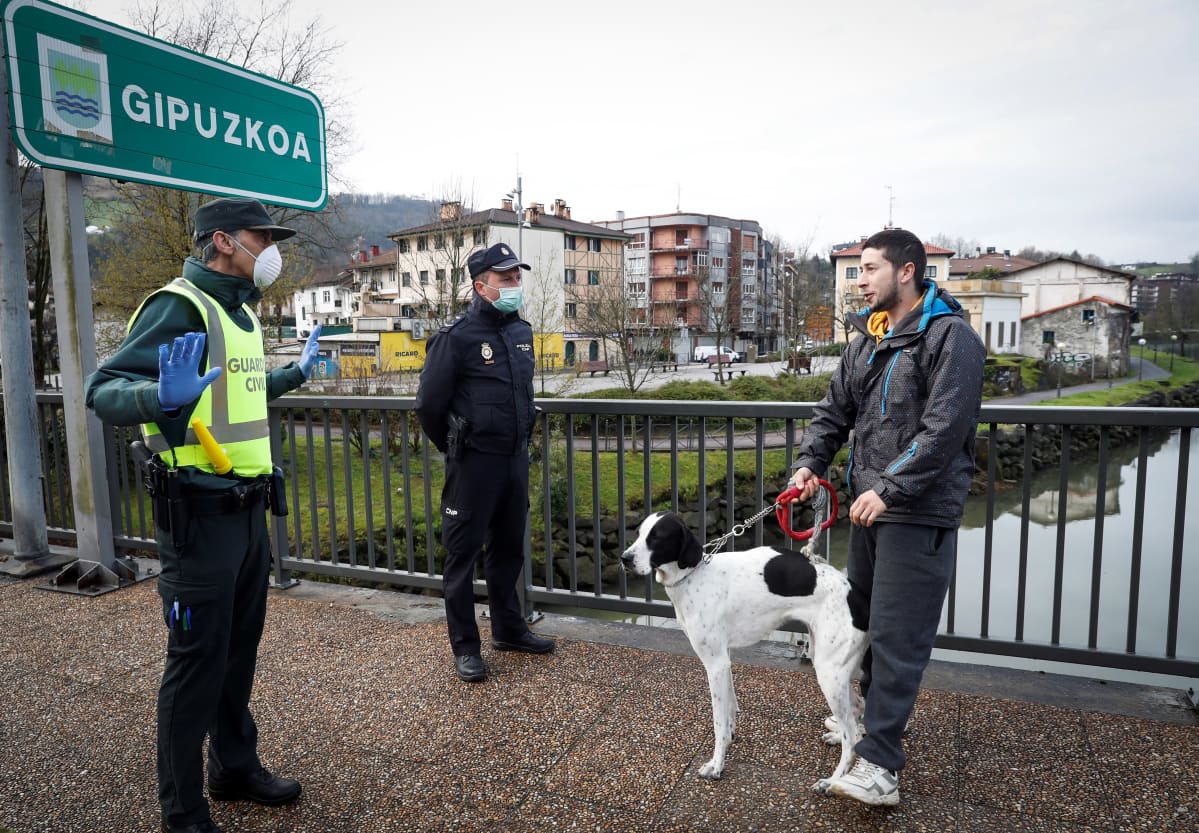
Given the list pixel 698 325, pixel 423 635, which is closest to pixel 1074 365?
pixel 698 325

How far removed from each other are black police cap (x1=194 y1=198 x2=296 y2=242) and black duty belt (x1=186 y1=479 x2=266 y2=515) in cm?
84

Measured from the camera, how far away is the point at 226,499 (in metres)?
2.33

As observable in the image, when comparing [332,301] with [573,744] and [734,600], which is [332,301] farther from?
[734,600]

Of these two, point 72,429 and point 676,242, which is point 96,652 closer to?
point 72,429

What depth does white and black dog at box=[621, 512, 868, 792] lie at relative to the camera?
2.62 meters

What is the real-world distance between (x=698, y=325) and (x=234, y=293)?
63.7 metres

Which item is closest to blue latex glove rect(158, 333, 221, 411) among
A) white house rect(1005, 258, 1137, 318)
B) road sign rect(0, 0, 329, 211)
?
road sign rect(0, 0, 329, 211)

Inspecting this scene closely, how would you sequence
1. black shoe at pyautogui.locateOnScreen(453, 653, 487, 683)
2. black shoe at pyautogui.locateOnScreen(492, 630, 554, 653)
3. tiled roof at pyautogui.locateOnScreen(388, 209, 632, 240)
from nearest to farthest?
black shoe at pyautogui.locateOnScreen(453, 653, 487, 683)
black shoe at pyautogui.locateOnScreen(492, 630, 554, 653)
tiled roof at pyautogui.locateOnScreen(388, 209, 632, 240)

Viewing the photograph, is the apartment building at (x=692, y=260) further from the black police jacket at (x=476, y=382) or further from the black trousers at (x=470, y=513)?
the black police jacket at (x=476, y=382)

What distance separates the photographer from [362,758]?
2893 mm

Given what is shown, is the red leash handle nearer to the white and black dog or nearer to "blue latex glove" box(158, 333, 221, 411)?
the white and black dog

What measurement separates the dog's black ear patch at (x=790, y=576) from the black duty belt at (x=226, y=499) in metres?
1.82

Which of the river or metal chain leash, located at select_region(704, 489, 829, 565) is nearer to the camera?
metal chain leash, located at select_region(704, 489, 829, 565)

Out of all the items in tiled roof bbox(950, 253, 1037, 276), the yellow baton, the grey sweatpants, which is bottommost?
the grey sweatpants
